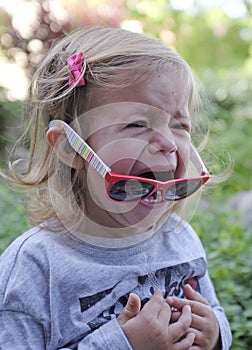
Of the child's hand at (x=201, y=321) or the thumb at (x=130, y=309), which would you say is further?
the child's hand at (x=201, y=321)

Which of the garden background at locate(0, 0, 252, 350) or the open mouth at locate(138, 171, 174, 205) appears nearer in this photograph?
the open mouth at locate(138, 171, 174, 205)

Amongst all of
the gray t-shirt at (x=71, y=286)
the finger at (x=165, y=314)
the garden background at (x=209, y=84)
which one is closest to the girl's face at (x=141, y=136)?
the gray t-shirt at (x=71, y=286)

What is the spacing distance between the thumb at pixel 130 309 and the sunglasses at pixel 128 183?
0.25 meters

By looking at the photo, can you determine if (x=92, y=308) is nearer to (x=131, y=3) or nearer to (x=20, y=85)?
(x=20, y=85)

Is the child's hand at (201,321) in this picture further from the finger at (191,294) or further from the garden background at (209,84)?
the garden background at (209,84)

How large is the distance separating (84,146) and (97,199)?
0.15 meters

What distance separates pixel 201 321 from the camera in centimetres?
177

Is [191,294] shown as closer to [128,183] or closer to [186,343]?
[186,343]

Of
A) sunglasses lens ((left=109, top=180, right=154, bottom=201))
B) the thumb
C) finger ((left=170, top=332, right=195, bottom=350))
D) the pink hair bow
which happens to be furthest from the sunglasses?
finger ((left=170, top=332, right=195, bottom=350))

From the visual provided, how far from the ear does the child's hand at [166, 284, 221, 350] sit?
1.49 feet

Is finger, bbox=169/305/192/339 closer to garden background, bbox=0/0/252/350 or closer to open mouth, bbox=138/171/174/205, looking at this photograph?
open mouth, bbox=138/171/174/205

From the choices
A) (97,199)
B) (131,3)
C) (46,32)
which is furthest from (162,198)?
(131,3)

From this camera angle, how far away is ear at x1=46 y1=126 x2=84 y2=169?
169cm

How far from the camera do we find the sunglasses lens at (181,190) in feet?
5.23
